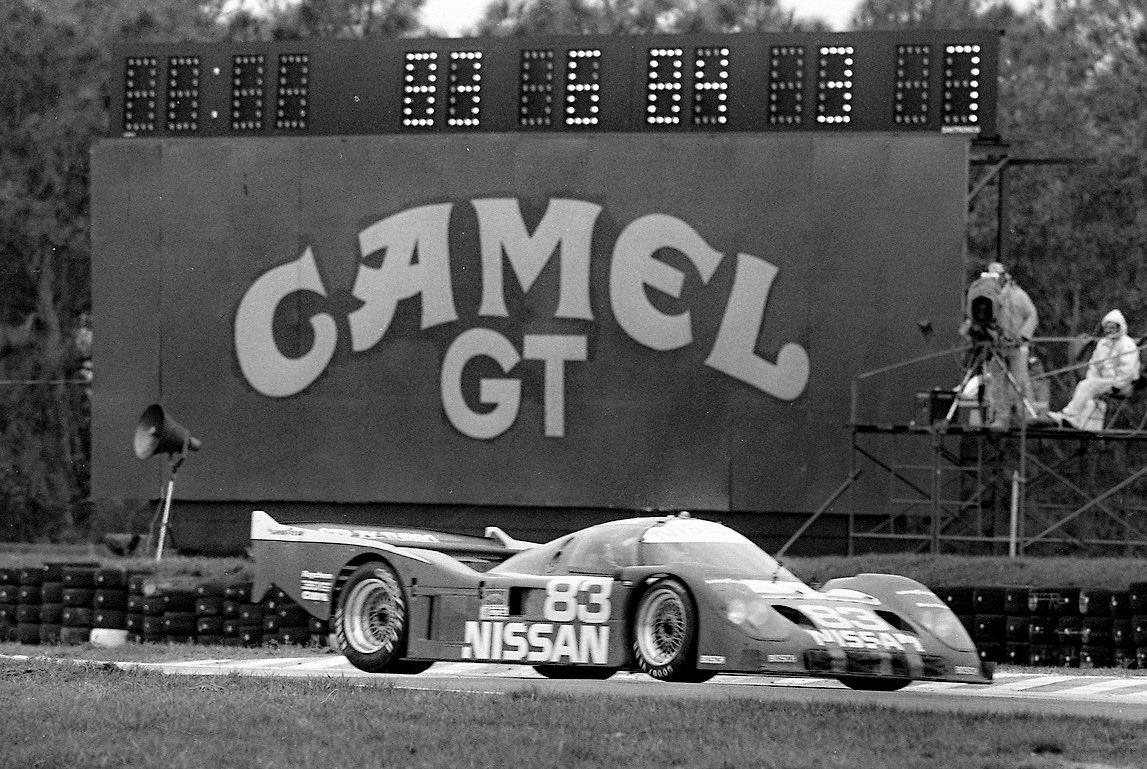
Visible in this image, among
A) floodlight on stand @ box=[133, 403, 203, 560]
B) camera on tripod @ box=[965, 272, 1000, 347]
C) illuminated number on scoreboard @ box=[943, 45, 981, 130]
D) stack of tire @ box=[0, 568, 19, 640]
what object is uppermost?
illuminated number on scoreboard @ box=[943, 45, 981, 130]

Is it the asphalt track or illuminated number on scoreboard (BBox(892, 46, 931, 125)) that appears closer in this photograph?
the asphalt track

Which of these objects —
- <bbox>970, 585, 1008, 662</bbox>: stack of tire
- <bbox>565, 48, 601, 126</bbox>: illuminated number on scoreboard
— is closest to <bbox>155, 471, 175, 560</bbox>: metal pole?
<bbox>565, 48, 601, 126</bbox>: illuminated number on scoreboard

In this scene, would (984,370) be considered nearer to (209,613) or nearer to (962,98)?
(962,98)

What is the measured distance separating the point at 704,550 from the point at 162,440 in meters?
11.5

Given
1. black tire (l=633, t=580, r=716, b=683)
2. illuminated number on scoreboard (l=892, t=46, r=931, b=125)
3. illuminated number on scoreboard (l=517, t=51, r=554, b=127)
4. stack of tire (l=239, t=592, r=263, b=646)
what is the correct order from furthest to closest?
illuminated number on scoreboard (l=517, t=51, r=554, b=127)
illuminated number on scoreboard (l=892, t=46, r=931, b=125)
stack of tire (l=239, t=592, r=263, b=646)
black tire (l=633, t=580, r=716, b=683)

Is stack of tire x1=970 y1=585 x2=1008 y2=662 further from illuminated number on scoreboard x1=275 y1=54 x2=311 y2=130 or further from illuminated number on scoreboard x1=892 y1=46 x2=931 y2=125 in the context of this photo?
illuminated number on scoreboard x1=275 y1=54 x2=311 y2=130

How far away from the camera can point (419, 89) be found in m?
25.6

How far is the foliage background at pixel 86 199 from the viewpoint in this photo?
44.2m

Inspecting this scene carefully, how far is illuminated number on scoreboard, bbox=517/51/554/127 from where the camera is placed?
2525cm

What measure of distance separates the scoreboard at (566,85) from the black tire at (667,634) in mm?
11506

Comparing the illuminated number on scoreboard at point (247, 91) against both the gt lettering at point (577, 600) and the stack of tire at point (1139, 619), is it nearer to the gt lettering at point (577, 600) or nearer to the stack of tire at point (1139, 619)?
the stack of tire at point (1139, 619)

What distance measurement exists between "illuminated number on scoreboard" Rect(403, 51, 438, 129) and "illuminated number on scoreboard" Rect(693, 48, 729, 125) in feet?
10.4

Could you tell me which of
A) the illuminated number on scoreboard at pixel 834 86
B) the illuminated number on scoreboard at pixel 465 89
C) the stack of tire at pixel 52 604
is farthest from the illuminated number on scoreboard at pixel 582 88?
the stack of tire at pixel 52 604

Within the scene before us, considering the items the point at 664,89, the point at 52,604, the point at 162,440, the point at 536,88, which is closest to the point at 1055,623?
the point at 664,89
